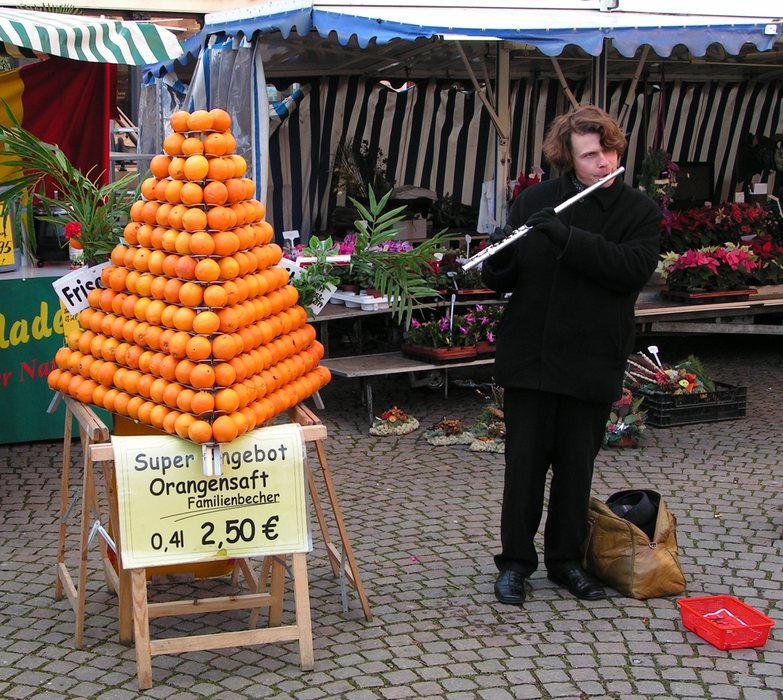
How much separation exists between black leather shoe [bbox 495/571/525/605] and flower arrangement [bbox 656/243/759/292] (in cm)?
479

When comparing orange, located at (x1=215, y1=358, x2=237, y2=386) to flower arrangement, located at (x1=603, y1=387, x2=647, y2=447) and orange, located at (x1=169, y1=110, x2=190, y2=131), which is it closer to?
orange, located at (x1=169, y1=110, x2=190, y2=131)

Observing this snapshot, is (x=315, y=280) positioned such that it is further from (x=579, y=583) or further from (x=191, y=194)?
(x=579, y=583)

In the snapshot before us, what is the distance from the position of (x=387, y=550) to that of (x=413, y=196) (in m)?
5.76

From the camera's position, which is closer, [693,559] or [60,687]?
[60,687]

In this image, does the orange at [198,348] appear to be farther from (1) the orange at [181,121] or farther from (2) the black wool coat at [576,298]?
(2) the black wool coat at [576,298]

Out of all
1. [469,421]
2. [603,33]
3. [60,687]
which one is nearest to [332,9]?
[603,33]

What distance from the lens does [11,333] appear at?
6.59 metres

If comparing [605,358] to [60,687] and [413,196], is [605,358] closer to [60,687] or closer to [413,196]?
[60,687]

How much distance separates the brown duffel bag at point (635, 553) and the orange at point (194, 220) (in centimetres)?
205

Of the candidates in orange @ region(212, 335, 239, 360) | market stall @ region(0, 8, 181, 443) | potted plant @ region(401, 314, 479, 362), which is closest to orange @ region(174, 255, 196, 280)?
orange @ region(212, 335, 239, 360)

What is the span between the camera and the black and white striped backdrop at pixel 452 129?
10211 millimetres

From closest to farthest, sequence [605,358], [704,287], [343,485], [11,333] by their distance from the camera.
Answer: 1. [605,358]
2. [343,485]
3. [11,333]
4. [704,287]

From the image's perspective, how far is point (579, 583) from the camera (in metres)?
4.46

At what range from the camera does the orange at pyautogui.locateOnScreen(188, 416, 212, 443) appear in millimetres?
3600
